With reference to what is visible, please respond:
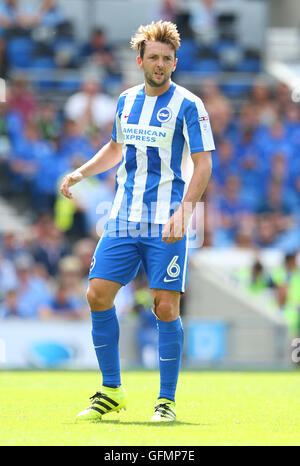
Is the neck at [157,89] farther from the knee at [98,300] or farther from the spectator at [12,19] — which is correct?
the spectator at [12,19]

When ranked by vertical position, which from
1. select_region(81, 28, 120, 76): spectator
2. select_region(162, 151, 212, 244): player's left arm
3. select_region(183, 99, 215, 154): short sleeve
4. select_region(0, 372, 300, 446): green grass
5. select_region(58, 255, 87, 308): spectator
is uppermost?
select_region(81, 28, 120, 76): spectator

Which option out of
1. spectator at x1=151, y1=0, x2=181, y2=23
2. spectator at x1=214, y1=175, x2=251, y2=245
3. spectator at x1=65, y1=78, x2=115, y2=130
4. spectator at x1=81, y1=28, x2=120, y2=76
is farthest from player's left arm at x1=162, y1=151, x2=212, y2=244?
spectator at x1=151, y1=0, x2=181, y2=23

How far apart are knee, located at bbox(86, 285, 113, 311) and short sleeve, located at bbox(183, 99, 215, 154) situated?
1.00m

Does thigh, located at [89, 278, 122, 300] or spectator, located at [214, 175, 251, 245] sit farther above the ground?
spectator, located at [214, 175, 251, 245]

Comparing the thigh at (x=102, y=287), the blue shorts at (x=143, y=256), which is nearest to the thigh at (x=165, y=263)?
the blue shorts at (x=143, y=256)

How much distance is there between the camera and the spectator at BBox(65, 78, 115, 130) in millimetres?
14727

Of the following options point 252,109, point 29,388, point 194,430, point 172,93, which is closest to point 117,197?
point 172,93

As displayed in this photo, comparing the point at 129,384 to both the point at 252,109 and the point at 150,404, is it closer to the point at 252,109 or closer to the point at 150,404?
the point at 150,404

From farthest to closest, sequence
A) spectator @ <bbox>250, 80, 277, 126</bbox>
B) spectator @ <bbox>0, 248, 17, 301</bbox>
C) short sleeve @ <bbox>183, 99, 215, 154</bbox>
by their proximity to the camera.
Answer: spectator @ <bbox>250, 80, 277, 126</bbox> → spectator @ <bbox>0, 248, 17, 301</bbox> → short sleeve @ <bbox>183, 99, 215, 154</bbox>

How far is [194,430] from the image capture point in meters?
5.32

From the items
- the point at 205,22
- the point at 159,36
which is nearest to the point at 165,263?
the point at 159,36

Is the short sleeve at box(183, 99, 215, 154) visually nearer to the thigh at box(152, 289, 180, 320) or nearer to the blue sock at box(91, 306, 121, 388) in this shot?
the thigh at box(152, 289, 180, 320)

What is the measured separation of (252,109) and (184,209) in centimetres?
1043
